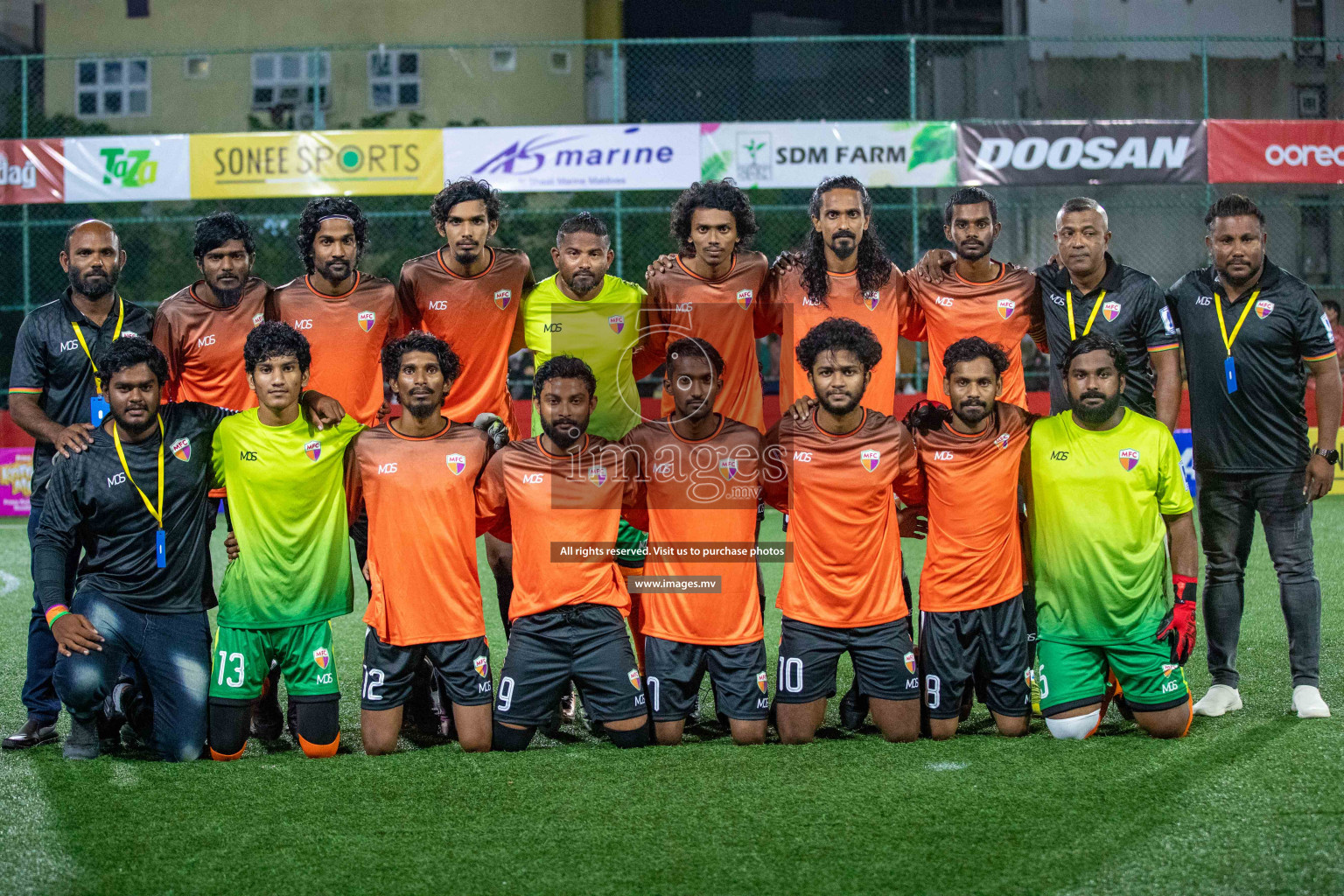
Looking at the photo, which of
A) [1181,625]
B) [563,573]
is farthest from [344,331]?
[1181,625]

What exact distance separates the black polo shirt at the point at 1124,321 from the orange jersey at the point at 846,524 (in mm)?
964

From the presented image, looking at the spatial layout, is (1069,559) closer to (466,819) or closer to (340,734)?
(466,819)

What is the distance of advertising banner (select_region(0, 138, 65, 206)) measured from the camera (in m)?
14.8

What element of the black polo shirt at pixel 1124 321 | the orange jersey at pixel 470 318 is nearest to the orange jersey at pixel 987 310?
the black polo shirt at pixel 1124 321

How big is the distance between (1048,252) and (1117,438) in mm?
15145

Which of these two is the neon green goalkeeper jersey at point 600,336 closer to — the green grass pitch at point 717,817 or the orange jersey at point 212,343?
the orange jersey at point 212,343

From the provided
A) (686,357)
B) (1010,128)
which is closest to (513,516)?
(686,357)

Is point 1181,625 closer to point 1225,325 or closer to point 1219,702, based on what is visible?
point 1219,702

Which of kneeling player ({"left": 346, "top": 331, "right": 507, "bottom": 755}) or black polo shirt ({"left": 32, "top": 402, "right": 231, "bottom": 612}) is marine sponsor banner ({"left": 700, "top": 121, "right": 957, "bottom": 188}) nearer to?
kneeling player ({"left": 346, "top": 331, "right": 507, "bottom": 755})

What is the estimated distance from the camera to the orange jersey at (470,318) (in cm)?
598

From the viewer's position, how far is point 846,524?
5027mm

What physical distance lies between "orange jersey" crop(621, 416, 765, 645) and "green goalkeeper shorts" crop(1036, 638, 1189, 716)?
1.18 m

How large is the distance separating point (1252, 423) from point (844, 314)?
182 cm

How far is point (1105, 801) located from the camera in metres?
4.11
